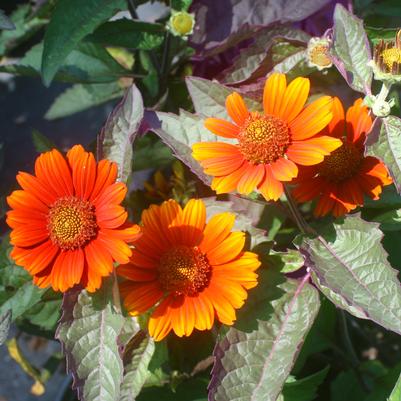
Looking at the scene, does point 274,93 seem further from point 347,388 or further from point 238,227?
point 347,388

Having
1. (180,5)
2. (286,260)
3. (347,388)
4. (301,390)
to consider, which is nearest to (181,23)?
(180,5)

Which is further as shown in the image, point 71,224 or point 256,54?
point 256,54

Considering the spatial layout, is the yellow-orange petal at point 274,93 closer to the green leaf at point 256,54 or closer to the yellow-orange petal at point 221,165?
the yellow-orange petal at point 221,165

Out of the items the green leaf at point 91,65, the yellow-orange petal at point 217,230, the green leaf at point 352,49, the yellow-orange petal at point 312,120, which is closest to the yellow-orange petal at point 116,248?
the yellow-orange petal at point 217,230

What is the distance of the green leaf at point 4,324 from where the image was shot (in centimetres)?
70

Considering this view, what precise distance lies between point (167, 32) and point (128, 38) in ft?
0.21

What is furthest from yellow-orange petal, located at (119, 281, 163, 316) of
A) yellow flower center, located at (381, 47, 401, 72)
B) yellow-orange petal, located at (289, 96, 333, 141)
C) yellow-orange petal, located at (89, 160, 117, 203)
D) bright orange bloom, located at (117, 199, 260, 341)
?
yellow flower center, located at (381, 47, 401, 72)

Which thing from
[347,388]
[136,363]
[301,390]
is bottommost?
[347,388]

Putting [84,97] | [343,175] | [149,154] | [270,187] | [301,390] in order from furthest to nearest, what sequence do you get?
[84,97] < [149,154] < [301,390] < [343,175] < [270,187]

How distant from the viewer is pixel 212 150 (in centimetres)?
65

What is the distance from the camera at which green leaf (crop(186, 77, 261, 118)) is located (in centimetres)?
78

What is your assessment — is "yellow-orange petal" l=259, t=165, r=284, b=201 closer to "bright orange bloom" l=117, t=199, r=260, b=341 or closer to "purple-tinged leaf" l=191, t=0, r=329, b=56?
"bright orange bloom" l=117, t=199, r=260, b=341

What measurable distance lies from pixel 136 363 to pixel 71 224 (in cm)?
19

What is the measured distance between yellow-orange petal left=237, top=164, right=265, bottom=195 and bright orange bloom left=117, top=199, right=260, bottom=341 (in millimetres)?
61
